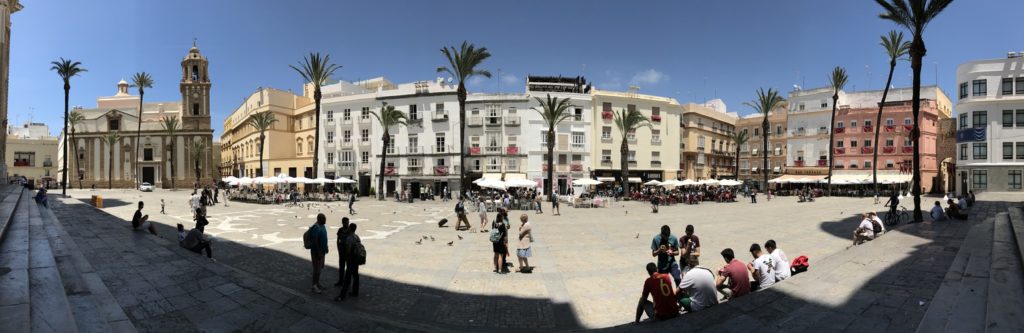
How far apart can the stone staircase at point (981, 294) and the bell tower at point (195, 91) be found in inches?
3300

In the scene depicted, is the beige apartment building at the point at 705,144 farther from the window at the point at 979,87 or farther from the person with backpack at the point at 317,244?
the person with backpack at the point at 317,244

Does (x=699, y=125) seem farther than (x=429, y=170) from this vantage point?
Yes

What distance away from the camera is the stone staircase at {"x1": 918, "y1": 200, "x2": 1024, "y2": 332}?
14.4 feet

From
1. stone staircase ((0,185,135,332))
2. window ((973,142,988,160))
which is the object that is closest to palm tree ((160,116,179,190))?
stone staircase ((0,185,135,332))

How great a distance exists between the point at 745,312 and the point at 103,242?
12.9 metres

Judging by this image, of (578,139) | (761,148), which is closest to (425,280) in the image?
(578,139)

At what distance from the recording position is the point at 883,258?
8.28 metres

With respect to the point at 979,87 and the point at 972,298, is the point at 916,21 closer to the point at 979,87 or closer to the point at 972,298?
the point at 972,298

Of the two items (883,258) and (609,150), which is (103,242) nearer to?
(883,258)

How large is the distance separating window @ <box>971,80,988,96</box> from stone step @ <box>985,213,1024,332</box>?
144 feet

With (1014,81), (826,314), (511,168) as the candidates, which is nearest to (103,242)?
(826,314)

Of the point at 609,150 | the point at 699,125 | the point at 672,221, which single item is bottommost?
the point at 672,221

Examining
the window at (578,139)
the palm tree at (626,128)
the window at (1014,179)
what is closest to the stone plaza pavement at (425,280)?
the palm tree at (626,128)

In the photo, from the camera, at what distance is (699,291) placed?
5809mm
